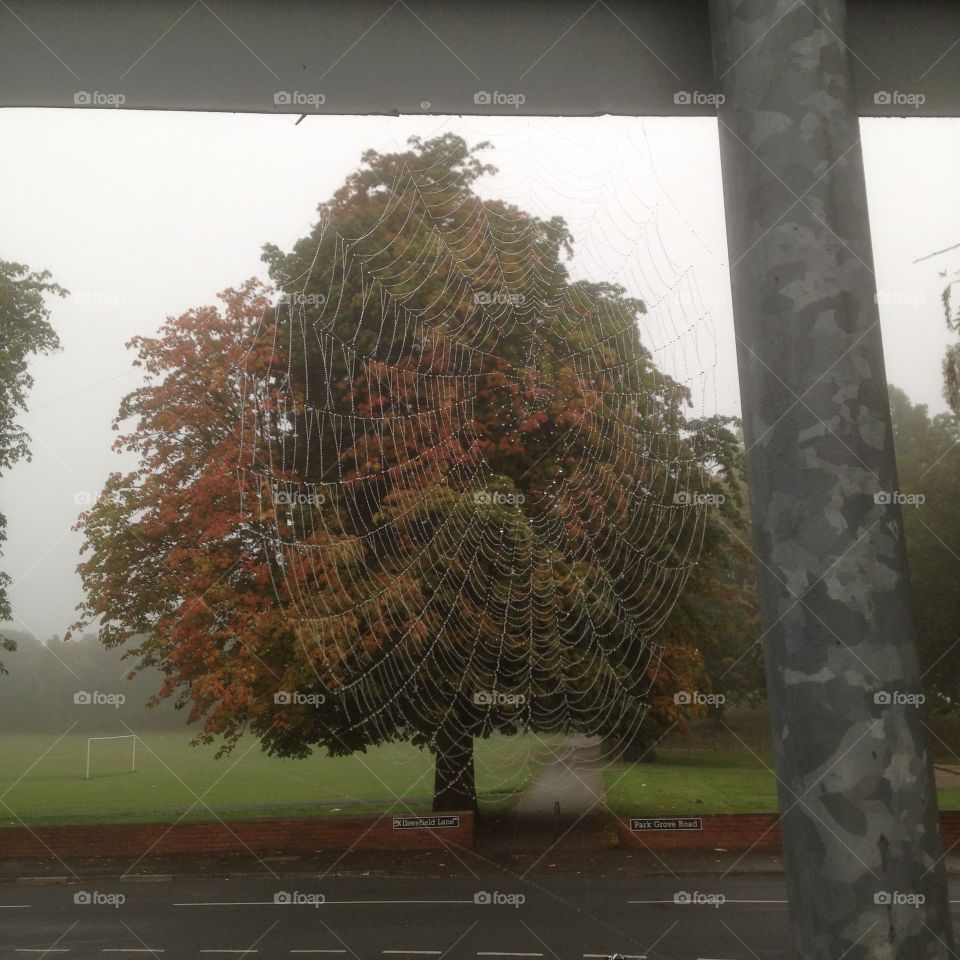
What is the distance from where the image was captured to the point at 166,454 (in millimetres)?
2812

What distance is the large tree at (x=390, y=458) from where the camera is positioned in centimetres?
268

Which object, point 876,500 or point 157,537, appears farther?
point 157,537

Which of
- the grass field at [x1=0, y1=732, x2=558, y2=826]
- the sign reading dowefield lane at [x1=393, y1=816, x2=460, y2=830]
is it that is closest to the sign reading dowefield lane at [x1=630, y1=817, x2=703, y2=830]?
the grass field at [x1=0, y1=732, x2=558, y2=826]

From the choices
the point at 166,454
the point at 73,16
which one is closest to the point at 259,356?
the point at 166,454

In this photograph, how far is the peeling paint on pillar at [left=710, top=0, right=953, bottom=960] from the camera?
2.44 ft

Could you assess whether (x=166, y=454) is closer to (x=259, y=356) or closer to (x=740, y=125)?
(x=259, y=356)

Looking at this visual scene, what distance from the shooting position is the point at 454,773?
15.3 ft

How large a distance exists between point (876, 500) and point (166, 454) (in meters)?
2.48

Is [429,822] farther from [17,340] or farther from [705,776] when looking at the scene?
[17,340]

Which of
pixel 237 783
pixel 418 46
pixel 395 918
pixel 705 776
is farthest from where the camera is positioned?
pixel 237 783

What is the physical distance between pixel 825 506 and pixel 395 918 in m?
5.33

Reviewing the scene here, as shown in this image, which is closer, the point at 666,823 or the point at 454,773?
the point at 454,773

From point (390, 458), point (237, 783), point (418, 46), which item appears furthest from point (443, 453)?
point (237, 783)

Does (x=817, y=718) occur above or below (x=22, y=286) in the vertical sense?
below
